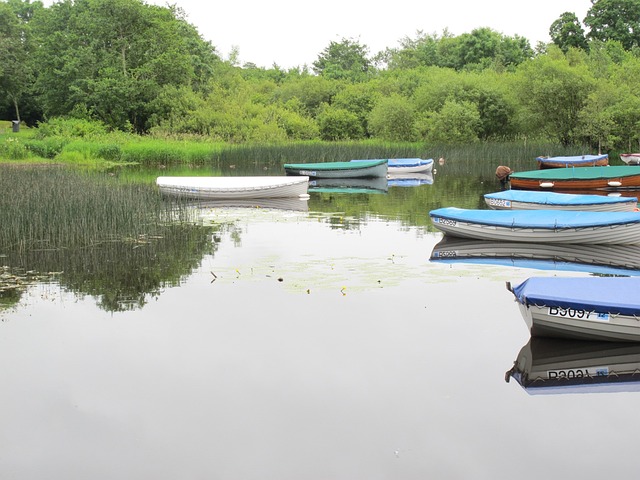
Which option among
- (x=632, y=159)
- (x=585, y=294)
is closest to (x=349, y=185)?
(x=632, y=159)

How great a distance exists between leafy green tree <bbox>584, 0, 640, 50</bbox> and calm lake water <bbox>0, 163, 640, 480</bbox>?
5675cm

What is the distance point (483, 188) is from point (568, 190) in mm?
3152

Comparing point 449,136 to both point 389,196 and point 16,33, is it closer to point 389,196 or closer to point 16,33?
point 389,196

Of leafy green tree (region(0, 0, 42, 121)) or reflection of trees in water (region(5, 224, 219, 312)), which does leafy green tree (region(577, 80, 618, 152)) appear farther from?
leafy green tree (region(0, 0, 42, 121))

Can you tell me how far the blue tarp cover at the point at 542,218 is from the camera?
13.4m

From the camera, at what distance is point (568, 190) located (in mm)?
23406

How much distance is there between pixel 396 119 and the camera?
47.4 m

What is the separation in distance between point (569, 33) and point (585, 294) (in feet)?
199

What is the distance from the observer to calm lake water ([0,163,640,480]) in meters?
5.60

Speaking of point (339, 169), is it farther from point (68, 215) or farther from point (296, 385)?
point (296, 385)

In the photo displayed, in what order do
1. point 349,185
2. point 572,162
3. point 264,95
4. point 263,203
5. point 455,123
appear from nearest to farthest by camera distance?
point 263,203 → point 349,185 → point 572,162 → point 455,123 → point 264,95

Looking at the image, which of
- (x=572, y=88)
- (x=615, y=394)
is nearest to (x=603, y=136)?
(x=572, y=88)

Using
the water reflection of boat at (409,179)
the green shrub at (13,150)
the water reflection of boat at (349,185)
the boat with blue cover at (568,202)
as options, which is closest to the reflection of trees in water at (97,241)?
the boat with blue cover at (568,202)

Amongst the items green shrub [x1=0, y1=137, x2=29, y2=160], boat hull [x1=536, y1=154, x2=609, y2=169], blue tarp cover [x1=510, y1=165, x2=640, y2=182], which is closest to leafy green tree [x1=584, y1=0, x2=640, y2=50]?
boat hull [x1=536, y1=154, x2=609, y2=169]
